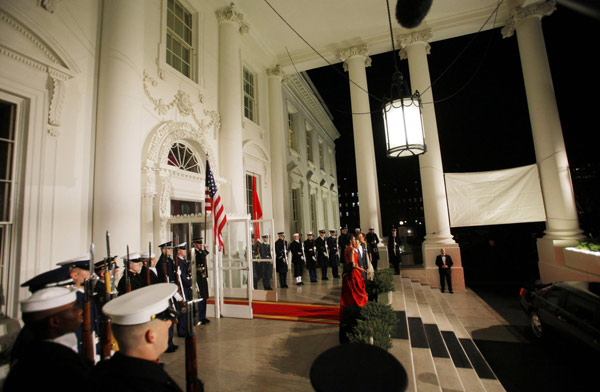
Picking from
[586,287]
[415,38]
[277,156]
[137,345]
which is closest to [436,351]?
[586,287]

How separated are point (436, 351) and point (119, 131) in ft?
26.4

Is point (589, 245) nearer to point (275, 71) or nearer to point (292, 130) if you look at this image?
point (275, 71)

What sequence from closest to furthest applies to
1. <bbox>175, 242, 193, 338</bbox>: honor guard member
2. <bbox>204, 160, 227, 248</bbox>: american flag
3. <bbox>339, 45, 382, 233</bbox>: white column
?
<bbox>175, 242, 193, 338</bbox>: honor guard member
<bbox>204, 160, 227, 248</bbox>: american flag
<bbox>339, 45, 382, 233</bbox>: white column

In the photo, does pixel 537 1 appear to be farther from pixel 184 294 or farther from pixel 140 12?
pixel 184 294

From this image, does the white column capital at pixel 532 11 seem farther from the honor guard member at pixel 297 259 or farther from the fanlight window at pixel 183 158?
the fanlight window at pixel 183 158

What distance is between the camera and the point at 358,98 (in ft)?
42.6

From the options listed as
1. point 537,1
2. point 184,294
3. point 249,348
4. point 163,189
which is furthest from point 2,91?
point 537,1

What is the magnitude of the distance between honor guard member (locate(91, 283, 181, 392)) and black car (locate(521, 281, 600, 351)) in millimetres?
7022

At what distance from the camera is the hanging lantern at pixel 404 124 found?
4457mm

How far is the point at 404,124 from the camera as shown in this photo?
14.8ft

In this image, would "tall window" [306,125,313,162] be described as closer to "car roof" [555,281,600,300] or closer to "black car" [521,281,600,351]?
"black car" [521,281,600,351]

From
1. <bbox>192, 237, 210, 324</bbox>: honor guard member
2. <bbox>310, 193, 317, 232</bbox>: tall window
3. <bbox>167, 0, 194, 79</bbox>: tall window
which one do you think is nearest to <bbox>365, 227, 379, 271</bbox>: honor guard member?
<bbox>192, 237, 210, 324</bbox>: honor guard member

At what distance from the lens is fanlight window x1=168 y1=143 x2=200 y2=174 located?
26.6ft

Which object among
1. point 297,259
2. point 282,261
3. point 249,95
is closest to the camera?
point 282,261
